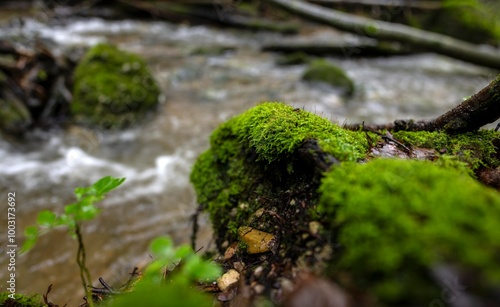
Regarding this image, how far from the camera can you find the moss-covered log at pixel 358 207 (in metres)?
0.91

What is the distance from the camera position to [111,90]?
645 cm

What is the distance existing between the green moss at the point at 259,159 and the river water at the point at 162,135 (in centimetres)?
22

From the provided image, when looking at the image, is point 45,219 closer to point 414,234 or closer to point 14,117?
point 414,234

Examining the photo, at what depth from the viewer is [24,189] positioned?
→ 15.4 feet

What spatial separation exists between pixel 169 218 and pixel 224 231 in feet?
7.84

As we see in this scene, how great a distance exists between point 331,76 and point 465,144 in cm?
690

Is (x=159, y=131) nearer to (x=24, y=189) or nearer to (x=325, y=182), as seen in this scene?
(x=24, y=189)

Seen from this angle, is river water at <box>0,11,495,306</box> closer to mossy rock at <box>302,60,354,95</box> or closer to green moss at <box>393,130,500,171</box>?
mossy rock at <box>302,60,354,95</box>

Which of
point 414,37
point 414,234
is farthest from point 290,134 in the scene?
point 414,37

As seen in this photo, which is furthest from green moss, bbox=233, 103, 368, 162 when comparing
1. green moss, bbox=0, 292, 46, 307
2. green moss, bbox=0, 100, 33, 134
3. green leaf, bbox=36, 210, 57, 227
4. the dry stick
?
green moss, bbox=0, 100, 33, 134

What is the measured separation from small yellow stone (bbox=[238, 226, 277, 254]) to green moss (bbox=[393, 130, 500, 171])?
994 millimetres

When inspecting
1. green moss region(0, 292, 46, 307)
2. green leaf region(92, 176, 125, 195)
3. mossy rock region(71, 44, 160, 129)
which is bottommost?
mossy rock region(71, 44, 160, 129)

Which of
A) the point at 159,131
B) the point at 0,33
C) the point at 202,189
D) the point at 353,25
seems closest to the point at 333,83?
the point at 353,25

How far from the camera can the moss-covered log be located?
0.91 metres
